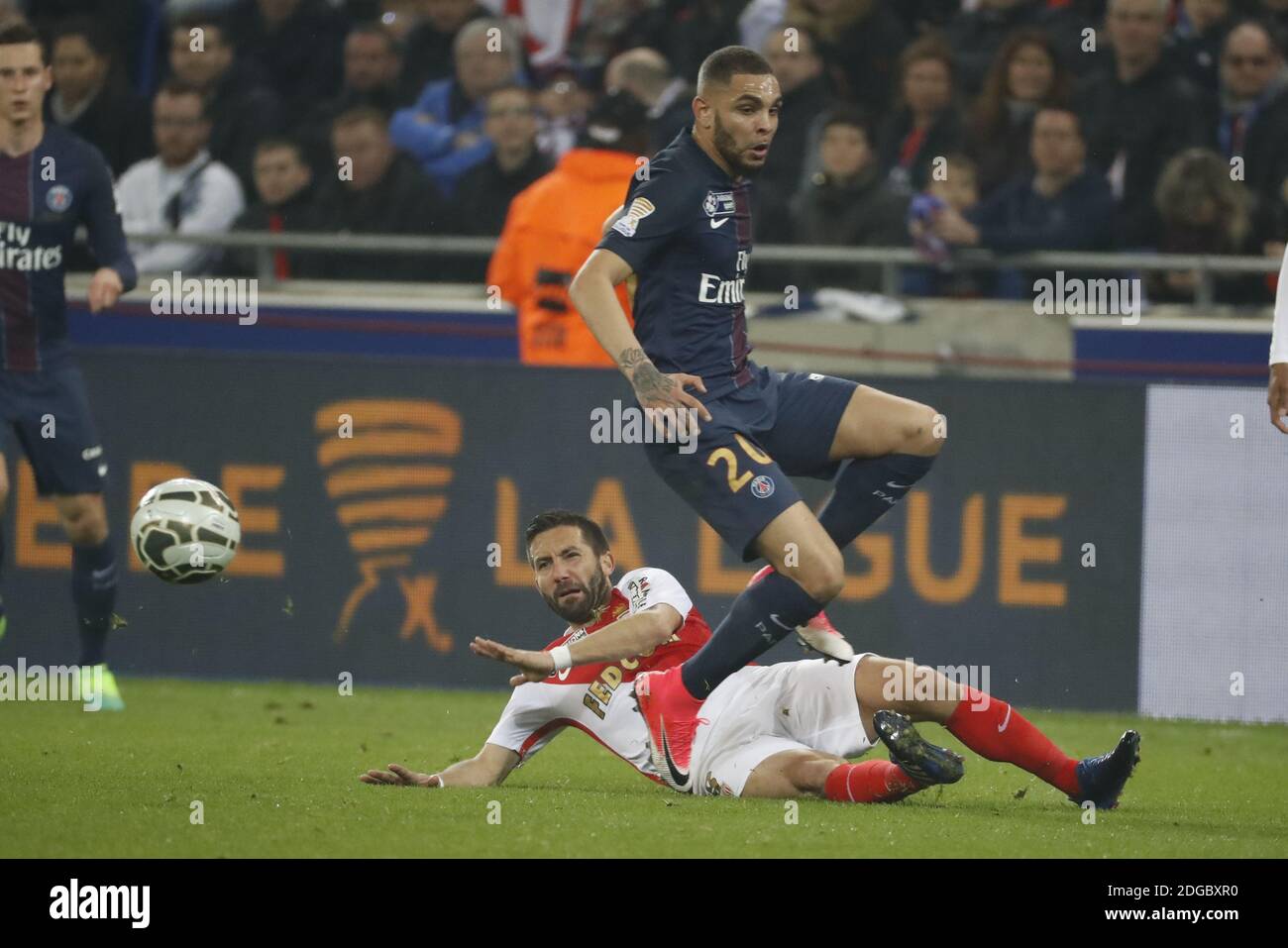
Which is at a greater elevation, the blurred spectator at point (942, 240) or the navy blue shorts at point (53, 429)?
the blurred spectator at point (942, 240)

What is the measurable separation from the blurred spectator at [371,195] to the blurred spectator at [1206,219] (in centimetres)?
404

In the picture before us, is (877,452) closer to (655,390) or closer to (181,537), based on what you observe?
(655,390)

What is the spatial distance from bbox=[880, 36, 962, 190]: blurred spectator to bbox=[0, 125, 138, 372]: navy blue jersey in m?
4.40

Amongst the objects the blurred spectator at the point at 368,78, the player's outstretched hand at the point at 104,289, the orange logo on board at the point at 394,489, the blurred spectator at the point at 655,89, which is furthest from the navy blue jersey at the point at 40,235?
the blurred spectator at the point at 368,78

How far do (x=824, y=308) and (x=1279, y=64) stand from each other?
9.38 feet

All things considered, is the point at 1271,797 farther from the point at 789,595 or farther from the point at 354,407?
the point at 354,407

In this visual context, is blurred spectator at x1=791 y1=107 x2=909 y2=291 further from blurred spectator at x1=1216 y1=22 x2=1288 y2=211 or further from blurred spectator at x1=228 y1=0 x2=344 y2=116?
blurred spectator at x1=228 y1=0 x2=344 y2=116

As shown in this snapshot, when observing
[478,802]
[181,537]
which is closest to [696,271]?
[478,802]

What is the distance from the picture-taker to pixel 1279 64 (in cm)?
1120

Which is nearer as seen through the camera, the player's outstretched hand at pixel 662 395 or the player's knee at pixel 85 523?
the player's outstretched hand at pixel 662 395

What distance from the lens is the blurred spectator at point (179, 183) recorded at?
12.0 metres

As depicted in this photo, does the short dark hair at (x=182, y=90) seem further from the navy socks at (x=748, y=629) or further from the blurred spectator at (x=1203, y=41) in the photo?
the navy socks at (x=748, y=629)

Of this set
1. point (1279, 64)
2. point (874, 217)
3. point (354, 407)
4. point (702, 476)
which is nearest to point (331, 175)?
point (354, 407)

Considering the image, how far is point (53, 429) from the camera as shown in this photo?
9.05m
